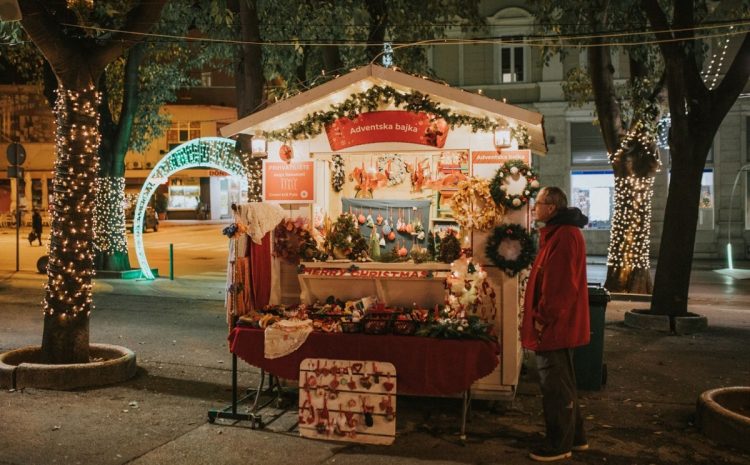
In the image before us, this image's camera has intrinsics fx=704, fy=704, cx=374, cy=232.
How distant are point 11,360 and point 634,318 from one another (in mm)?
9626

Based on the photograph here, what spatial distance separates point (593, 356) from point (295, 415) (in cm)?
350

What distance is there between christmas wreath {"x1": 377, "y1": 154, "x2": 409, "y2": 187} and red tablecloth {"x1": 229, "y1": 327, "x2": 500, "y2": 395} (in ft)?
10.4

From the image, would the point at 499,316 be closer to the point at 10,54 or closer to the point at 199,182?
the point at 10,54

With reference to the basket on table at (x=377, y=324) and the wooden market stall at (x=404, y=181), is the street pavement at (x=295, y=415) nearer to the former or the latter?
the wooden market stall at (x=404, y=181)

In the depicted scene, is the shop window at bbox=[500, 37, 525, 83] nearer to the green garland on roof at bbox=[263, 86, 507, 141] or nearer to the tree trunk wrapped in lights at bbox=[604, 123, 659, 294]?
the tree trunk wrapped in lights at bbox=[604, 123, 659, 294]

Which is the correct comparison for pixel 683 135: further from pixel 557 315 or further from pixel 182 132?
pixel 182 132

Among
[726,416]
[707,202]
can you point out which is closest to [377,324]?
[726,416]

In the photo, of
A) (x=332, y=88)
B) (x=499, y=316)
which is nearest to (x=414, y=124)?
(x=332, y=88)

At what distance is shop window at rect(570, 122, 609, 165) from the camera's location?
25.1m

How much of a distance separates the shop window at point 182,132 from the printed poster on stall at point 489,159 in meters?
46.8

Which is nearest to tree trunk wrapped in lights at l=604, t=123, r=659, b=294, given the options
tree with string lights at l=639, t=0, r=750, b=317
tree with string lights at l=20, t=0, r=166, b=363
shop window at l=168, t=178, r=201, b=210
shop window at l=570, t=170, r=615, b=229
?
tree with string lights at l=639, t=0, r=750, b=317

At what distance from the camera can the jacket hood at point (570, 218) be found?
233 inches

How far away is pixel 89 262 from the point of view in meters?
8.78

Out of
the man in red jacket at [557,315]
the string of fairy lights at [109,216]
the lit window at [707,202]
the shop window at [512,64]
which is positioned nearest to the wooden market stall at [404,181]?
the man in red jacket at [557,315]
